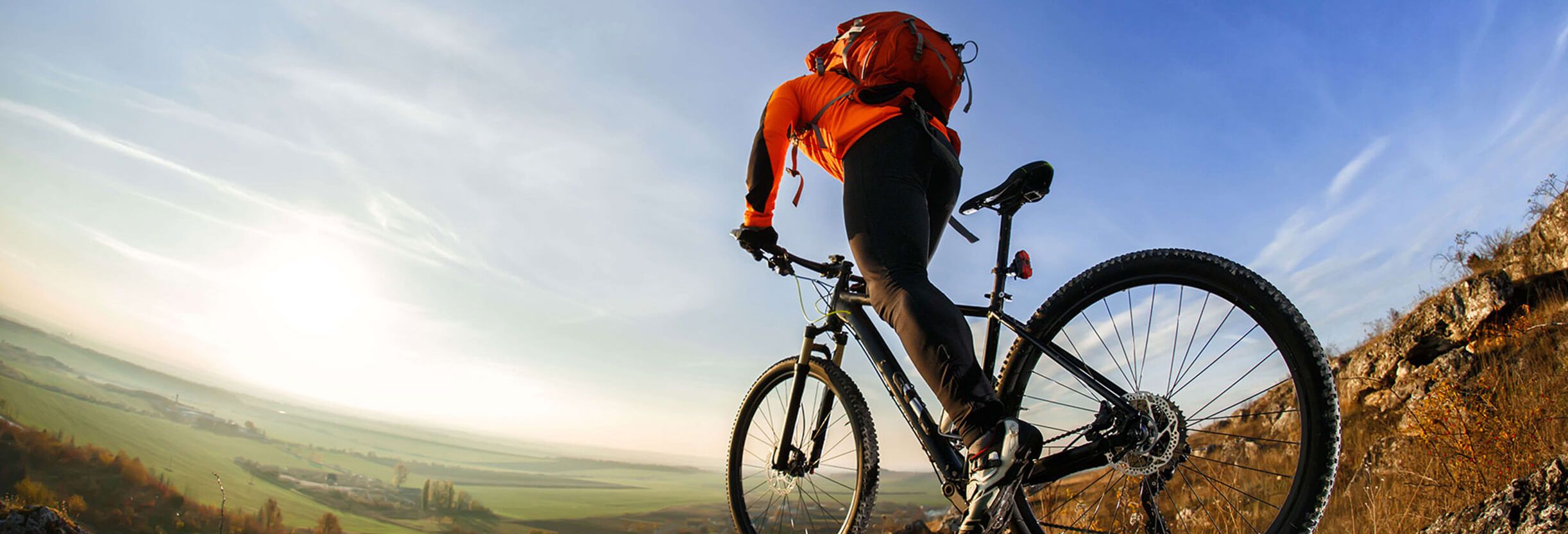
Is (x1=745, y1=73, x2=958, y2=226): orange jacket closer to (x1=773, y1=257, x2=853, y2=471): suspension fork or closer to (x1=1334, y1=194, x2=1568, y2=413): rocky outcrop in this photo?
(x1=773, y1=257, x2=853, y2=471): suspension fork

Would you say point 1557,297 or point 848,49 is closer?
point 848,49

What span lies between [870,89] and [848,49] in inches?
8.4

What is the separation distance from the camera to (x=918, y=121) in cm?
247

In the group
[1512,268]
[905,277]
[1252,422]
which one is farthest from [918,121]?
[1512,268]

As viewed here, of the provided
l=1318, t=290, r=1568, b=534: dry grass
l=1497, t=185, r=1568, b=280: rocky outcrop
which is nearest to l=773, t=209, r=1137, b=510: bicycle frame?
l=1318, t=290, r=1568, b=534: dry grass

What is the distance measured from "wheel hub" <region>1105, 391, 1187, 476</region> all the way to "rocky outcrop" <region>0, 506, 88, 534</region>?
5.54 meters

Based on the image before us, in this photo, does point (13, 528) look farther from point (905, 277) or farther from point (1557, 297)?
point (1557, 297)

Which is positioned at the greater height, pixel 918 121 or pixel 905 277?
pixel 918 121

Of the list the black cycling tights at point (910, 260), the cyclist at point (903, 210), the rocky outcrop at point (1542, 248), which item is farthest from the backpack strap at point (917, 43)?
the rocky outcrop at point (1542, 248)

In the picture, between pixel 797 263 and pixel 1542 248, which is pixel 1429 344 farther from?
pixel 797 263

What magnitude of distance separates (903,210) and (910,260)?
0.17 meters

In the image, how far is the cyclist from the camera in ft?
6.86

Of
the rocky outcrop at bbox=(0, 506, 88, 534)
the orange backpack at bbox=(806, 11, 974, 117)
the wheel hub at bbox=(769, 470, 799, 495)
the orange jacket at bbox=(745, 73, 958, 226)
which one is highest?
the orange backpack at bbox=(806, 11, 974, 117)

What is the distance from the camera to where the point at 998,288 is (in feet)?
8.43
